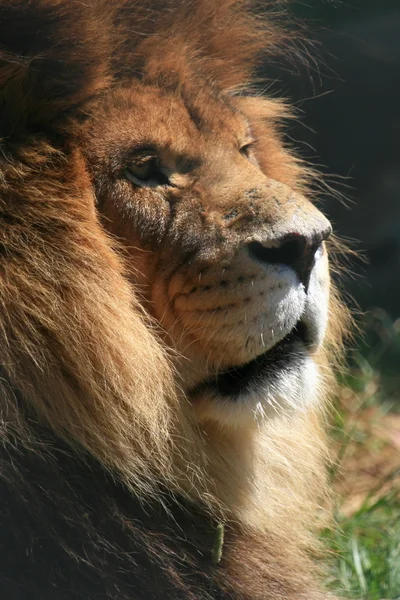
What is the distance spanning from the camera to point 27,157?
2.36 meters

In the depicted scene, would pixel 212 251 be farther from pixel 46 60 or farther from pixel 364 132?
pixel 364 132

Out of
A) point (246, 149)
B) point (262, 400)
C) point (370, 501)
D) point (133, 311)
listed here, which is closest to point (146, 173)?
point (133, 311)

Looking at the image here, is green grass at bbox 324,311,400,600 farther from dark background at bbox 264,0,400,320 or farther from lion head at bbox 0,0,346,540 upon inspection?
lion head at bbox 0,0,346,540

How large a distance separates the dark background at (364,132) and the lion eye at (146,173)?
288 centimetres

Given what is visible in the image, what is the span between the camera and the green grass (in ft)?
11.7

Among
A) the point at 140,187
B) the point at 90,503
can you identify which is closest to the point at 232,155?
the point at 140,187

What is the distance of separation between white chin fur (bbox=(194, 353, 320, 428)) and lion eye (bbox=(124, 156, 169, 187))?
58 cm

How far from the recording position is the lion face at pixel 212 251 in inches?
93.7

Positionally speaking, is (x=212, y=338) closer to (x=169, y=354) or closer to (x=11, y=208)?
(x=169, y=354)

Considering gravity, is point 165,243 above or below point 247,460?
above

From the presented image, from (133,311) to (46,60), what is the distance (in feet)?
2.21

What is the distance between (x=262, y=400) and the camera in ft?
8.32

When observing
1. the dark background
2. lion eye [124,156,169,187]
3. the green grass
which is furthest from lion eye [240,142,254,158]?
the dark background

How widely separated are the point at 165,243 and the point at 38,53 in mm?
575
